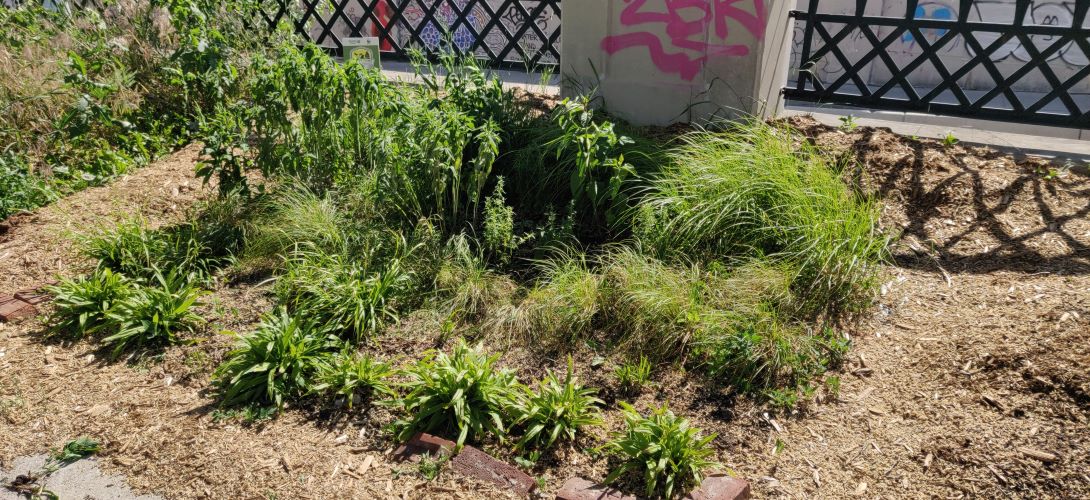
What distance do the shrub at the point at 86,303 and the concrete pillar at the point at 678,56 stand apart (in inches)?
151

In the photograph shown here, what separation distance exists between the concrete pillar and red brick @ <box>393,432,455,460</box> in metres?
3.88

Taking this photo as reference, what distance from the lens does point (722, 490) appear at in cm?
289

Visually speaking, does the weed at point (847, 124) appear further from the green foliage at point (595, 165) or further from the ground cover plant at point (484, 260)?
the green foliage at point (595, 165)

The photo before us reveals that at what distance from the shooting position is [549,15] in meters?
14.1

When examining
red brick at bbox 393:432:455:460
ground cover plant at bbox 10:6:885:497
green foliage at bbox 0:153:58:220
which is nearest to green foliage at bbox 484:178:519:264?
ground cover plant at bbox 10:6:885:497

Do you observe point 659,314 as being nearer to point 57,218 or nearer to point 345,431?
point 345,431

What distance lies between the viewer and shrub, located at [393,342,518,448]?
130 inches

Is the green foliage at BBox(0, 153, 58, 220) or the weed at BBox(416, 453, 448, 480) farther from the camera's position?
the green foliage at BBox(0, 153, 58, 220)

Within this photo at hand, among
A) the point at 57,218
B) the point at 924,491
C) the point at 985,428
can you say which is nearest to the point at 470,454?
the point at 924,491

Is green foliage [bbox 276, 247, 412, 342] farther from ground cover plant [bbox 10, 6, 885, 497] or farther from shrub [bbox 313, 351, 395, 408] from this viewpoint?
shrub [bbox 313, 351, 395, 408]

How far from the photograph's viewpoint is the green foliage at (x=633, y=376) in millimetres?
3621

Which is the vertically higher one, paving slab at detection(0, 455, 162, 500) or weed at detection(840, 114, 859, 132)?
weed at detection(840, 114, 859, 132)

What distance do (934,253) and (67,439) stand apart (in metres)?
4.62

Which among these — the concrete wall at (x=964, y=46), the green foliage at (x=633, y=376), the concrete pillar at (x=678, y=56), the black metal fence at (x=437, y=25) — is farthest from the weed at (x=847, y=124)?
the concrete wall at (x=964, y=46)
